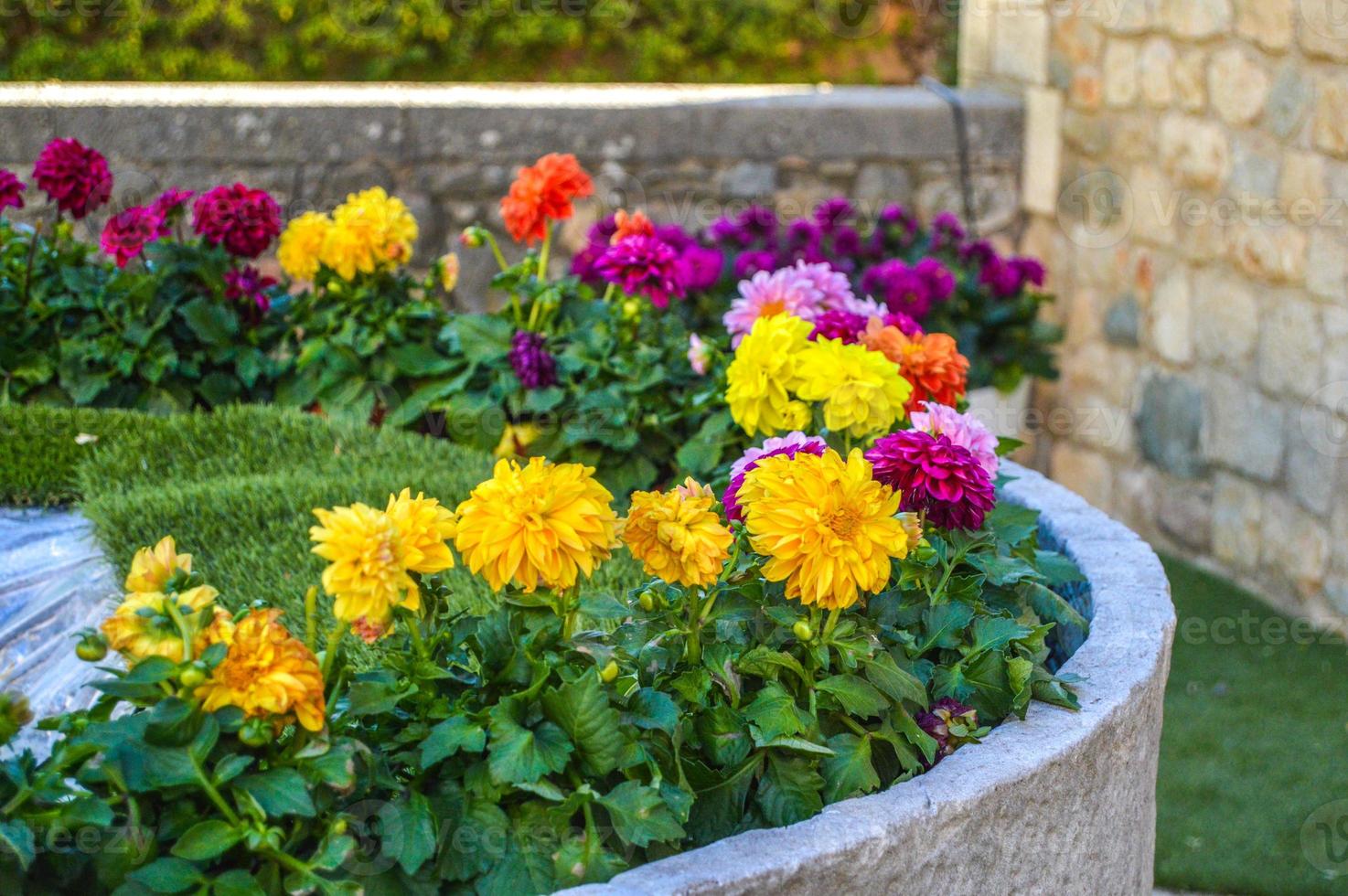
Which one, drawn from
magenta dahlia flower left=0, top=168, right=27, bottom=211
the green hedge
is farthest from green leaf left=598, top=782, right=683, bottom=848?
the green hedge

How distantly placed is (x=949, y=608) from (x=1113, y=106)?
3305 mm

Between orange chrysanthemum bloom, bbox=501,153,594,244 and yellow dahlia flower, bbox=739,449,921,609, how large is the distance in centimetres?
135

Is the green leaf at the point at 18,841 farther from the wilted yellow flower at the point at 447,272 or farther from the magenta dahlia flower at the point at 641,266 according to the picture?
the wilted yellow flower at the point at 447,272

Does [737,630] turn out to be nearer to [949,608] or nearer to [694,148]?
[949,608]

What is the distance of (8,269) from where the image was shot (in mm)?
2898

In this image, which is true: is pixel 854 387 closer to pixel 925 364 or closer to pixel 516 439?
pixel 925 364

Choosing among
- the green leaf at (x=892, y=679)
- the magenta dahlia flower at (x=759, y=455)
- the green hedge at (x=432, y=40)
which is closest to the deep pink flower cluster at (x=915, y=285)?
the magenta dahlia flower at (x=759, y=455)

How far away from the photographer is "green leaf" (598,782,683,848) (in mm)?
1309

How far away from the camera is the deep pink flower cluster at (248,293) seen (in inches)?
115

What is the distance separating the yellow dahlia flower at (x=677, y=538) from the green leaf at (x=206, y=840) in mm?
484

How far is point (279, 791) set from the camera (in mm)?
1241

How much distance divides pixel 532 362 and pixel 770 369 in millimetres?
799

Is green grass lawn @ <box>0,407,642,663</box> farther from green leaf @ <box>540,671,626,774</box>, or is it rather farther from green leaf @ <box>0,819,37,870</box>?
green leaf @ <box>0,819,37,870</box>

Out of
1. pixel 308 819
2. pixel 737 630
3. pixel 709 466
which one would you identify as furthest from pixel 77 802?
pixel 709 466
